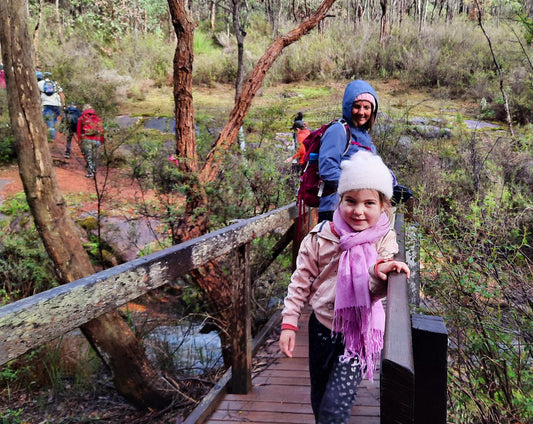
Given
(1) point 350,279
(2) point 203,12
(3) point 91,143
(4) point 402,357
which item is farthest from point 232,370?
(2) point 203,12

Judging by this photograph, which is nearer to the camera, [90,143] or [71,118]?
[90,143]

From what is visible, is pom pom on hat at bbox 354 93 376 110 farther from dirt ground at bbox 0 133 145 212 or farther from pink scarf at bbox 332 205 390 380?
dirt ground at bbox 0 133 145 212

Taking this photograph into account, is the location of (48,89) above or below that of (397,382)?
above

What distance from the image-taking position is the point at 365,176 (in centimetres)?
193

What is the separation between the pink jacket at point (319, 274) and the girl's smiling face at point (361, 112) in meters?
1.50

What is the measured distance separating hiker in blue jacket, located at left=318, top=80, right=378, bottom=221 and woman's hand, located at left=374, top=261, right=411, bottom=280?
1.63m

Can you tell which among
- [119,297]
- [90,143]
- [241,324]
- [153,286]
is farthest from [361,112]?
[90,143]

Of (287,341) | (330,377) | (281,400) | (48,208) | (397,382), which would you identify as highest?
(397,382)

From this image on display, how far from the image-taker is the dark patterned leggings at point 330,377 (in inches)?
74.2

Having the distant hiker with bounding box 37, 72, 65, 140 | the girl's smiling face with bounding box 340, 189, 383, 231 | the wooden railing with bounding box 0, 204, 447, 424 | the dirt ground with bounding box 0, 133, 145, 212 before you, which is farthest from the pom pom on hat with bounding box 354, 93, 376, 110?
the distant hiker with bounding box 37, 72, 65, 140

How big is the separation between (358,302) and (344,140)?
1713 millimetres

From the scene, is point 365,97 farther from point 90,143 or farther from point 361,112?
point 90,143

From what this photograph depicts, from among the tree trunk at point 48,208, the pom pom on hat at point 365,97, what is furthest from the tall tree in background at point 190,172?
the pom pom on hat at point 365,97

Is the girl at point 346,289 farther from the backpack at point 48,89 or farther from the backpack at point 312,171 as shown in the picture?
the backpack at point 48,89
